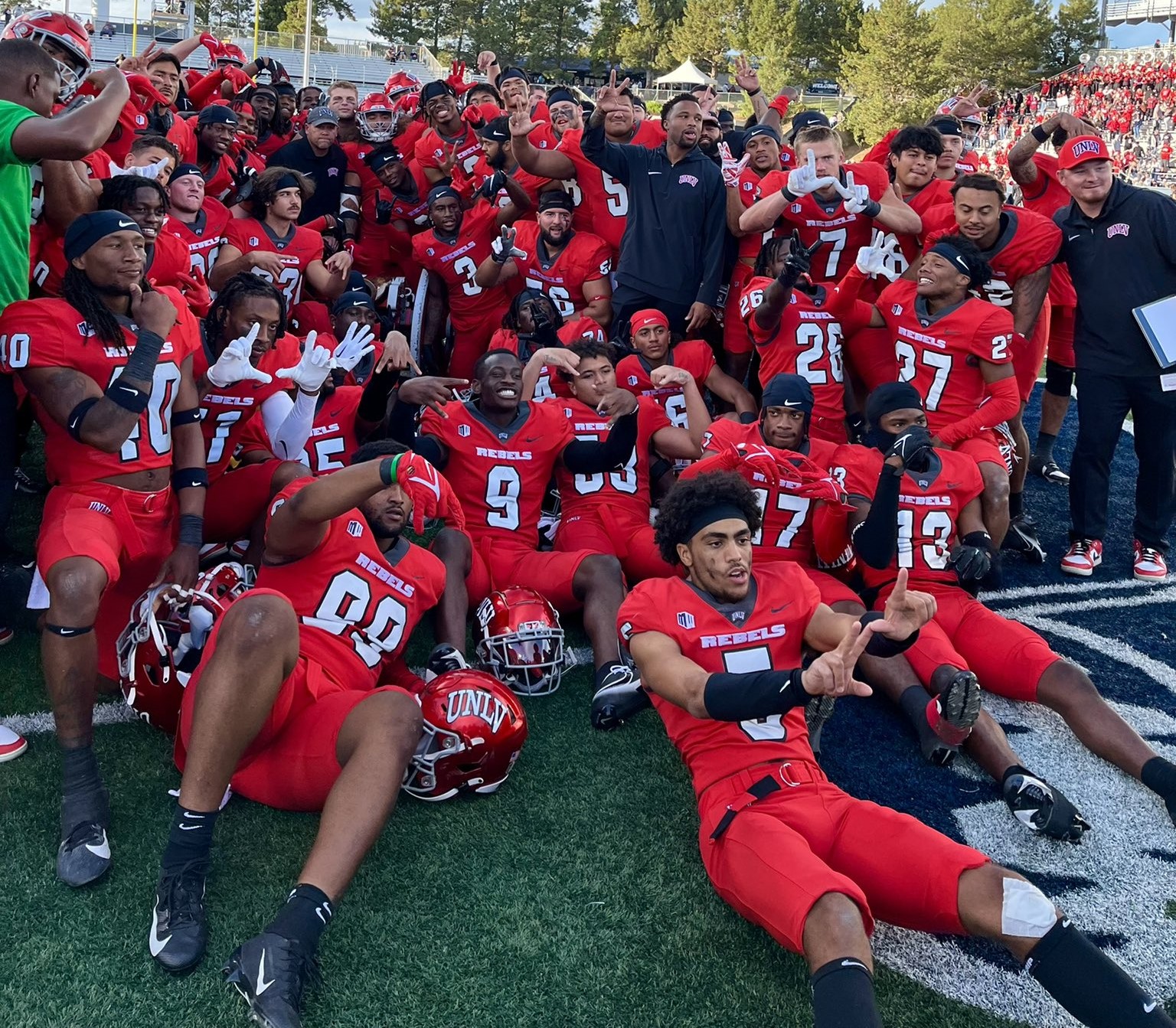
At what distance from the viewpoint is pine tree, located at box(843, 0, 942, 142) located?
42.8m

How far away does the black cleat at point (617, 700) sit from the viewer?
4.16 metres

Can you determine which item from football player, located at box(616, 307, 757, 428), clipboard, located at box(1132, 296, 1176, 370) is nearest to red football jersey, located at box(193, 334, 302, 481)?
football player, located at box(616, 307, 757, 428)

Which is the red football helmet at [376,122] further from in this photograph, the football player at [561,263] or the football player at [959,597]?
the football player at [959,597]

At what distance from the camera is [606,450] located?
508 cm

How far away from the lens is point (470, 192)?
308 inches

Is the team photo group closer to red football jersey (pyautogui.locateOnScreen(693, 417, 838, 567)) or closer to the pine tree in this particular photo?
red football jersey (pyautogui.locateOnScreen(693, 417, 838, 567))

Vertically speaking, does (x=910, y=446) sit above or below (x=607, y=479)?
above

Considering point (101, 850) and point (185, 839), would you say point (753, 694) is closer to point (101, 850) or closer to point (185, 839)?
point (185, 839)

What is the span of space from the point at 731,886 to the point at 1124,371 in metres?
4.10

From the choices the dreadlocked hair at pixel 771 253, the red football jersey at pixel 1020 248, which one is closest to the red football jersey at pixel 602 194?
the dreadlocked hair at pixel 771 253

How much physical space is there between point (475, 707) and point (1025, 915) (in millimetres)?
1729

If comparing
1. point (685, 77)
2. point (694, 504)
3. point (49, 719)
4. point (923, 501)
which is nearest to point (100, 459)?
point (49, 719)

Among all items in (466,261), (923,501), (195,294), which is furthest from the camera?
(466,261)

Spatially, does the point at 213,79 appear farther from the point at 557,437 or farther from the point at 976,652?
the point at 976,652
